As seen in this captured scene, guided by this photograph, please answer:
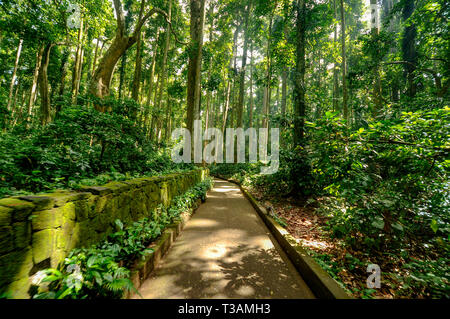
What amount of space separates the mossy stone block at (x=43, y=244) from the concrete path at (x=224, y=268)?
103 cm

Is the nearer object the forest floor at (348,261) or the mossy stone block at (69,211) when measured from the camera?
the mossy stone block at (69,211)

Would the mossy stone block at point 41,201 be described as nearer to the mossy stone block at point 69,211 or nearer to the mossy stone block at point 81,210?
the mossy stone block at point 69,211

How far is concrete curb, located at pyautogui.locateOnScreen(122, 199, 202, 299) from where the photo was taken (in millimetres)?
2066

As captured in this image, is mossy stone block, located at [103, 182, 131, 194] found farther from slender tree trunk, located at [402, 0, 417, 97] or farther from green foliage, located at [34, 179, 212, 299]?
slender tree trunk, located at [402, 0, 417, 97]

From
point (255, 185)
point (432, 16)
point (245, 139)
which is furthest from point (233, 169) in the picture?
point (432, 16)

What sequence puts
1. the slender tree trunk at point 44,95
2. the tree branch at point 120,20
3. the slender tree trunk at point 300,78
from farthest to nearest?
the slender tree trunk at point 44,95 < the tree branch at point 120,20 < the slender tree trunk at point 300,78

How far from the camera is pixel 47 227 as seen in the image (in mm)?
1497

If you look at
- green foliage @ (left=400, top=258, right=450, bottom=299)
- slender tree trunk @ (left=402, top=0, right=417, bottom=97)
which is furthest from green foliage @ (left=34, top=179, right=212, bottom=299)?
slender tree trunk @ (left=402, top=0, right=417, bottom=97)

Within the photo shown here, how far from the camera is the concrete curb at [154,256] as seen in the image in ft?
6.78

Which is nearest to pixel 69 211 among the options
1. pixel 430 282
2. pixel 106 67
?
pixel 430 282

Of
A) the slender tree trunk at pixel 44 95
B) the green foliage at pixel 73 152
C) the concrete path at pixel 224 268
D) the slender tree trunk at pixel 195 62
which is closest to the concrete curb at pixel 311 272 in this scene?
the concrete path at pixel 224 268

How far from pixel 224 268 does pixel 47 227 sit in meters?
2.24

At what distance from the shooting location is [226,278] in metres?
2.43

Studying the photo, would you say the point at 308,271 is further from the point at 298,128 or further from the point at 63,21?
the point at 63,21
